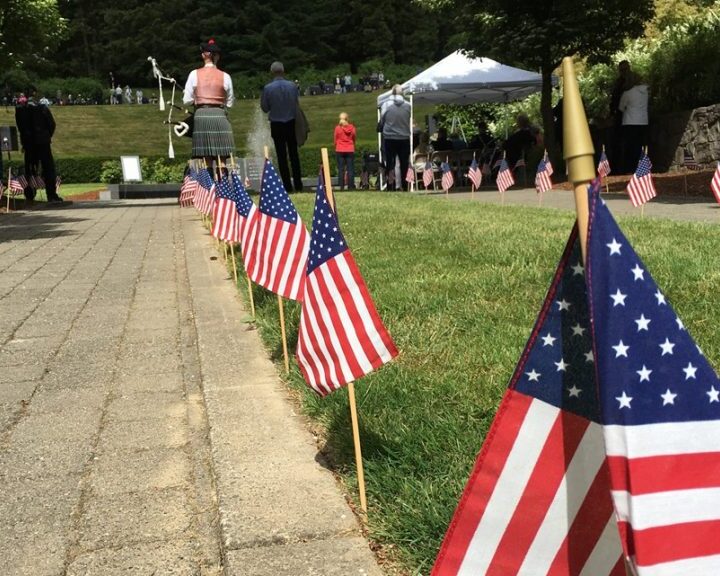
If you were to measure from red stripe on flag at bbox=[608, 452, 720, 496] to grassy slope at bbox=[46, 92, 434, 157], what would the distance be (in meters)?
52.0

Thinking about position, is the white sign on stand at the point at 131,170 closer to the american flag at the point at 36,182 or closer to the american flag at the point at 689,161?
the american flag at the point at 36,182

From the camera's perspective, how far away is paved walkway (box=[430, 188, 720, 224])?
9609 mm

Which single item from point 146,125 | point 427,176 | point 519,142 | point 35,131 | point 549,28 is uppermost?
point 549,28

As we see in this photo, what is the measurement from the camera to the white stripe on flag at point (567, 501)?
4.88 feet

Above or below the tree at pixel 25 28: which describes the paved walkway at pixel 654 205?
below

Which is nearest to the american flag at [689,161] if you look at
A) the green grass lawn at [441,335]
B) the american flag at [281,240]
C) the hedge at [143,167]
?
the green grass lawn at [441,335]

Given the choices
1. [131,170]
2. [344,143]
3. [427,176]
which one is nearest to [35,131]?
[344,143]

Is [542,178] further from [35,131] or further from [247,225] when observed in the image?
[35,131]

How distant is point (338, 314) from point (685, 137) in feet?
48.3

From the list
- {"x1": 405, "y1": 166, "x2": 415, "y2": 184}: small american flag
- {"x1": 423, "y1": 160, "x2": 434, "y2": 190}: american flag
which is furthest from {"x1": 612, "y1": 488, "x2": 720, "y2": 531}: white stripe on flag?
{"x1": 405, "y1": 166, "x2": 415, "y2": 184}: small american flag

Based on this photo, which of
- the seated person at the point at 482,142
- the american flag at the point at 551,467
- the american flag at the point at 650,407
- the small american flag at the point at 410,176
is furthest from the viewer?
the seated person at the point at 482,142

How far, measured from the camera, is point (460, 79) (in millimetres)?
19000

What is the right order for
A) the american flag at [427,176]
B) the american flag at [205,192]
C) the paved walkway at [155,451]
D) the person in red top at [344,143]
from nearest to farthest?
the paved walkway at [155,451] → the american flag at [205,192] → the american flag at [427,176] → the person in red top at [344,143]

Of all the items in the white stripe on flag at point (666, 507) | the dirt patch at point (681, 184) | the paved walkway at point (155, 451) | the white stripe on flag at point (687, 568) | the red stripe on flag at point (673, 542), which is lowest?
the paved walkway at point (155, 451)
